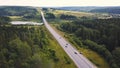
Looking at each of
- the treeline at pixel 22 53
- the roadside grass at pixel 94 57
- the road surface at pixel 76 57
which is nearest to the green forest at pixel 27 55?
the treeline at pixel 22 53

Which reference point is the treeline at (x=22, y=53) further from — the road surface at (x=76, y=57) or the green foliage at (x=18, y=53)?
the road surface at (x=76, y=57)

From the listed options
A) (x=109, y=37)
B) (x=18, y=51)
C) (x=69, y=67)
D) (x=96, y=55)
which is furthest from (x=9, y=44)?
(x=109, y=37)

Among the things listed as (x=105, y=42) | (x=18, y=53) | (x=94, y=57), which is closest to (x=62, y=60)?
(x=94, y=57)

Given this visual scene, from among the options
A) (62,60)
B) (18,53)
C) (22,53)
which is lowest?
(62,60)

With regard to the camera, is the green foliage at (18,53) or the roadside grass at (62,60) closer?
the green foliage at (18,53)

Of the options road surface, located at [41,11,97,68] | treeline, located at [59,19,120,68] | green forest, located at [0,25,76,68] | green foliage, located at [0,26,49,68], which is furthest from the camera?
treeline, located at [59,19,120,68]

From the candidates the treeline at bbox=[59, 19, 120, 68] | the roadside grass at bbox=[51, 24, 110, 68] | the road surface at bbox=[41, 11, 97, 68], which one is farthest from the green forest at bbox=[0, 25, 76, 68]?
the treeline at bbox=[59, 19, 120, 68]

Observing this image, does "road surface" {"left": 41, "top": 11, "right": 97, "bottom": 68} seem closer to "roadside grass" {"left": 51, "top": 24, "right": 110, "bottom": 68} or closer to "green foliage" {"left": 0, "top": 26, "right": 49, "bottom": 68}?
"roadside grass" {"left": 51, "top": 24, "right": 110, "bottom": 68}

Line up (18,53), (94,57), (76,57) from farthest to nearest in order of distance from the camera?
1. (94,57)
2. (76,57)
3. (18,53)

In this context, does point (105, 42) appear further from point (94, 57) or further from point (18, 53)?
point (18, 53)

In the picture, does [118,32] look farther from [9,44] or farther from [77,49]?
[9,44]

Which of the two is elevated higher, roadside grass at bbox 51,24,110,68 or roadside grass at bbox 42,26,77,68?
roadside grass at bbox 42,26,77,68
